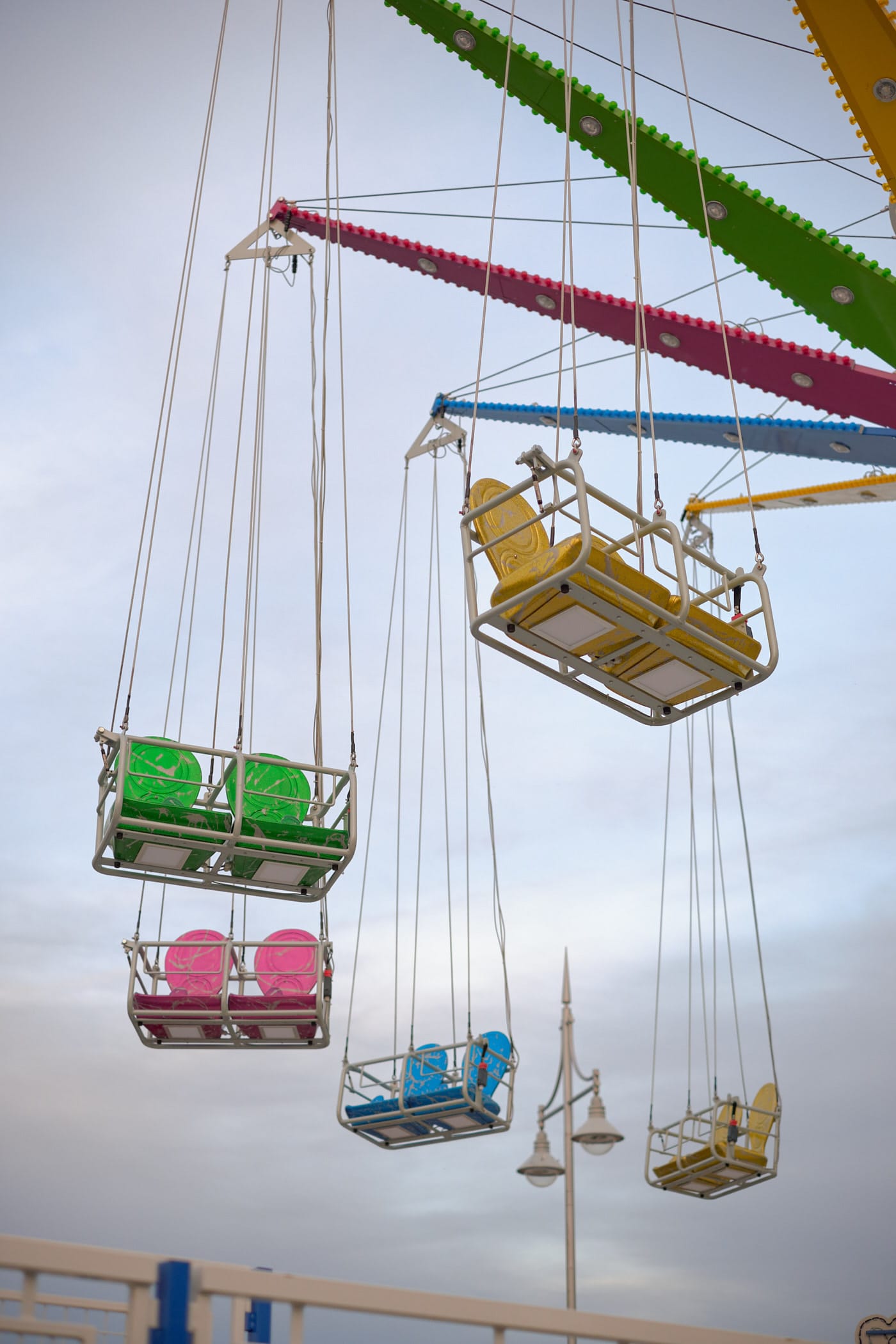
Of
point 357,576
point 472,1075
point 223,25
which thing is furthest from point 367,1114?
point 357,576

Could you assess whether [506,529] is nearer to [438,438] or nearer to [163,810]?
[163,810]

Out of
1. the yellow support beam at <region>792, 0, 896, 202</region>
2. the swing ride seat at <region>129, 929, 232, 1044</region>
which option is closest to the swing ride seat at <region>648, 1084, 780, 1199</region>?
the swing ride seat at <region>129, 929, 232, 1044</region>

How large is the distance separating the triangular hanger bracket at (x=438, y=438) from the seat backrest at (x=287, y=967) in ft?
18.2

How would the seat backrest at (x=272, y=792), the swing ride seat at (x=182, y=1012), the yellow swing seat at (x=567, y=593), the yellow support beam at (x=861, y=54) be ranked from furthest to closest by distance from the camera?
the swing ride seat at (x=182, y=1012) → the yellow support beam at (x=861, y=54) → the seat backrest at (x=272, y=792) → the yellow swing seat at (x=567, y=593)

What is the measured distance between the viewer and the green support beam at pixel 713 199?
898 centimetres

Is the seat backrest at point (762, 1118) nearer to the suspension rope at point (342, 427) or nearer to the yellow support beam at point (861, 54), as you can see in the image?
the suspension rope at point (342, 427)

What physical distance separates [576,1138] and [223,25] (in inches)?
338

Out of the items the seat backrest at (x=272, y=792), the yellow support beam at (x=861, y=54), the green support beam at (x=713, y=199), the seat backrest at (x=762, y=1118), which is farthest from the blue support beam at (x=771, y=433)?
the seat backrest at (x=762, y=1118)

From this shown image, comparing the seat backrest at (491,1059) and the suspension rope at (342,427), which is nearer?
the suspension rope at (342,427)

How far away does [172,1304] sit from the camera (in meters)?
2.84

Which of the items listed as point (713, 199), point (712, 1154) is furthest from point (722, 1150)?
point (713, 199)

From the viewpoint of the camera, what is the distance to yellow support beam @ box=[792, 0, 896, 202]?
25.9 feet

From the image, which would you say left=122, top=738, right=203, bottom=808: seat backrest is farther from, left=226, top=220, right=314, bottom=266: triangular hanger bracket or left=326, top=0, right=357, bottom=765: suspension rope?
left=226, top=220, right=314, bottom=266: triangular hanger bracket

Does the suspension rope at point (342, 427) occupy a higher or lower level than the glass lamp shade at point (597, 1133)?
higher
